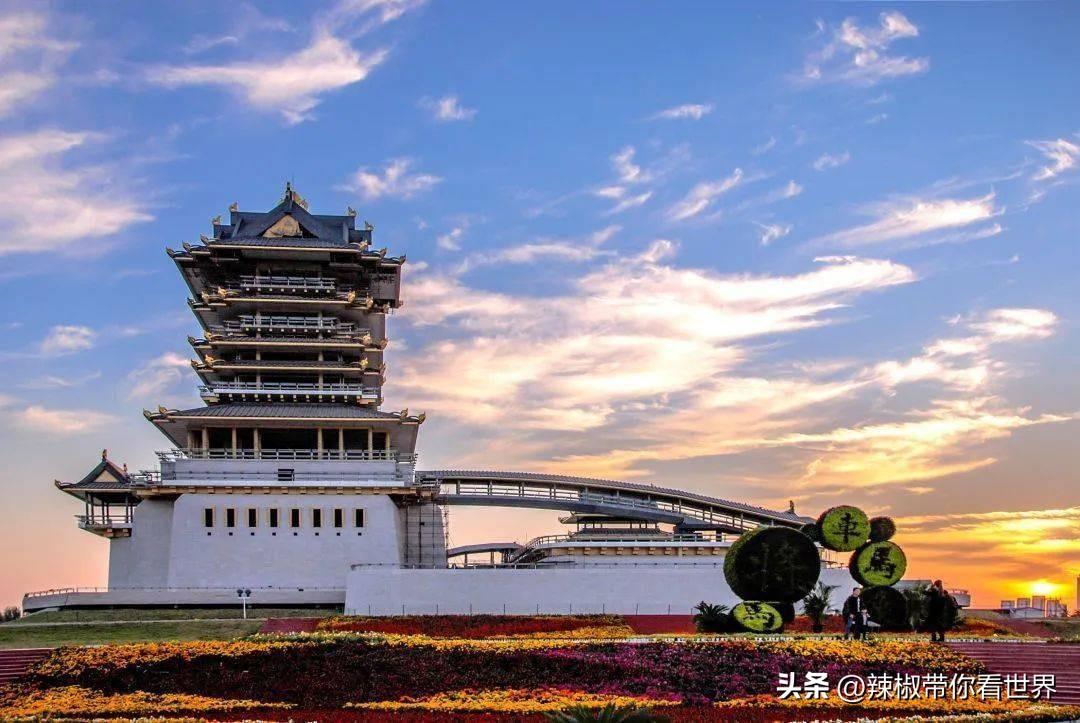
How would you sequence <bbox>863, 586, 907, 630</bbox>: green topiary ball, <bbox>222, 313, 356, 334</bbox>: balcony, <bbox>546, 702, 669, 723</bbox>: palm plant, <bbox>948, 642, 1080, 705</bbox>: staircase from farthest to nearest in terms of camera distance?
1. <bbox>222, 313, 356, 334</bbox>: balcony
2. <bbox>863, 586, 907, 630</bbox>: green topiary ball
3. <bbox>948, 642, 1080, 705</bbox>: staircase
4. <bbox>546, 702, 669, 723</bbox>: palm plant

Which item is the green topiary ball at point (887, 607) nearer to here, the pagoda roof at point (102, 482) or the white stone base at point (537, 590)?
the white stone base at point (537, 590)

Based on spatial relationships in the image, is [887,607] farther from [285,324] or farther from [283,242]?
[283,242]

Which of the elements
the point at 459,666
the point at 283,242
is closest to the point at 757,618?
the point at 459,666

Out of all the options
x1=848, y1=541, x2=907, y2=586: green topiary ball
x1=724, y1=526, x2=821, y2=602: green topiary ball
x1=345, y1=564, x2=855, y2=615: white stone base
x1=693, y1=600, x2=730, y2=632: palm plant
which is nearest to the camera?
x1=693, y1=600, x2=730, y2=632: palm plant

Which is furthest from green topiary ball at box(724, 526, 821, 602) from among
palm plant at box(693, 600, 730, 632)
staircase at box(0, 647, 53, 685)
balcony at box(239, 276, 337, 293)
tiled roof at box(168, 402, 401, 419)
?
balcony at box(239, 276, 337, 293)

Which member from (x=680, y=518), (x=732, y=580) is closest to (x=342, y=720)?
(x=732, y=580)

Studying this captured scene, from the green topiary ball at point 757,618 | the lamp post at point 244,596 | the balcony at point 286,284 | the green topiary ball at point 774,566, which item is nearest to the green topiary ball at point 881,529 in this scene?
the green topiary ball at point 774,566

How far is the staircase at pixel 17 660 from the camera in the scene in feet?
111

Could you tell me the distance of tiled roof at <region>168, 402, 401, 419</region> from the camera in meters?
56.8

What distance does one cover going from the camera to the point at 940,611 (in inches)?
1451

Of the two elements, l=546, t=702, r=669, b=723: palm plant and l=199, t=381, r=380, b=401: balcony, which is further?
l=199, t=381, r=380, b=401: balcony

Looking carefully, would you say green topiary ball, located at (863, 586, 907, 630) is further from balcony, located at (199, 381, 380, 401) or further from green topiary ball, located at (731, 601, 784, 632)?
balcony, located at (199, 381, 380, 401)

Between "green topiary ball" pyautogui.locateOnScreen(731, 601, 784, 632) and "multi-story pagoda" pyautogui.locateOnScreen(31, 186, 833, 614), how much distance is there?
13.6 meters

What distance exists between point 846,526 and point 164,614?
28.2m
